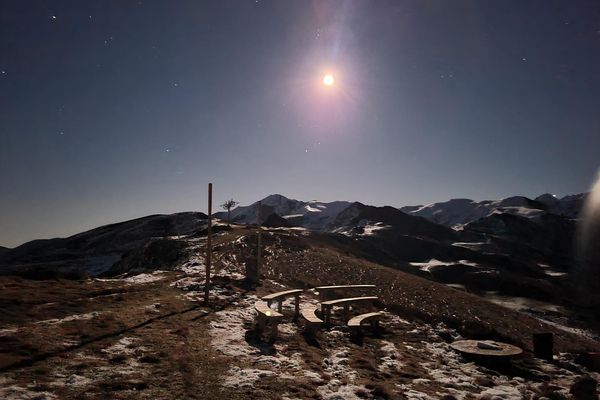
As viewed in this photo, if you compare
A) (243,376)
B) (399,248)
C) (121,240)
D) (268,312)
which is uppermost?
(121,240)

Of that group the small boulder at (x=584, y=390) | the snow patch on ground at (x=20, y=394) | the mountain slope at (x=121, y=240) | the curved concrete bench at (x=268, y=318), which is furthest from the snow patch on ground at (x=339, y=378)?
the mountain slope at (x=121, y=240)

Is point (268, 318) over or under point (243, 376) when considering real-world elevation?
over

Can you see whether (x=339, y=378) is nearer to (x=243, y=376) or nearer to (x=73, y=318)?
(x=243, y=376)

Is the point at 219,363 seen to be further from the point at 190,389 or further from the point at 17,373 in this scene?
the point at 17,373

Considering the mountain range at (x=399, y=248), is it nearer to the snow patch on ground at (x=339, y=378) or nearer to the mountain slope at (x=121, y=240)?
the mountain slope at (x=121, y=240)

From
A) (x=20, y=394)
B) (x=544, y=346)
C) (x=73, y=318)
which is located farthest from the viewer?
(x=544, y=346)

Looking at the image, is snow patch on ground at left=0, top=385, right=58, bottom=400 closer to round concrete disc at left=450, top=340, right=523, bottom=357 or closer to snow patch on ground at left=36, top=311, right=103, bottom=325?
snow patch on ground at left=36, top=311, right=103, bottom=325

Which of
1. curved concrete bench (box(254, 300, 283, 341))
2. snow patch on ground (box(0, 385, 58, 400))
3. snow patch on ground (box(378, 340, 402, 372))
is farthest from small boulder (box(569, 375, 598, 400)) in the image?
snow patch on ground (box(0, 385, 58, 400))

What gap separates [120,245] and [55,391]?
7974cm

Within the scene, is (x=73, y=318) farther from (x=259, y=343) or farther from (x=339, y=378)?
(x=339, y=378)

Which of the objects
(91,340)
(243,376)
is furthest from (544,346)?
(91,340)

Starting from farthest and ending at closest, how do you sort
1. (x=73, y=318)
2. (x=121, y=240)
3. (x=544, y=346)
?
(x=121, y=240) → (x=544, y=346) → (x=73, y=318)

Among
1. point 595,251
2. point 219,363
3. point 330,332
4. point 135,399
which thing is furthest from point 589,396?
point 595,251

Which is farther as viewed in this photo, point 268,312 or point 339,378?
point 268,312
